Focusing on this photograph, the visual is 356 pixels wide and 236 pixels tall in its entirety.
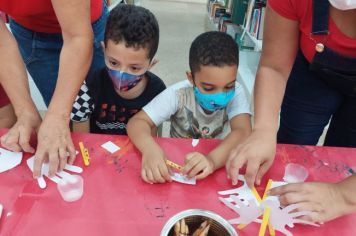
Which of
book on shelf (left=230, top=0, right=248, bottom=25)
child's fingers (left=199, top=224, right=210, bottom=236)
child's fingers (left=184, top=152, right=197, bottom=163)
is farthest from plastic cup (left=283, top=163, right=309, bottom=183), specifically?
book on shelf (left=230, top=0, right=248, bottom=25)

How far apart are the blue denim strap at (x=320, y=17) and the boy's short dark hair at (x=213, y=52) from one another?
0.25 metres

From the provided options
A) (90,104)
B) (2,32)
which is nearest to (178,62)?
(90,104)

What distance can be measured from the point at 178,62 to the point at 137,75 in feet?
7.28

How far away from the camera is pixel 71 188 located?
0.72 metres

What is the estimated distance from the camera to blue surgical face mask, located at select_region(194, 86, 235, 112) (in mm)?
1016

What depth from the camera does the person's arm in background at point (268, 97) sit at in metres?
0.74

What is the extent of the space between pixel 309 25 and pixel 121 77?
1.95ft

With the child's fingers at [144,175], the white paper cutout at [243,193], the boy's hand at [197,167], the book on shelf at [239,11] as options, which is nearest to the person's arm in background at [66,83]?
the child's fingers at [144,175]

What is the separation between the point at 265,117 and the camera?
0.83 meters

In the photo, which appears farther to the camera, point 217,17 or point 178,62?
point 217,17

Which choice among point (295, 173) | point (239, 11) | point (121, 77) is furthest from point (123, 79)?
point (239, 11)

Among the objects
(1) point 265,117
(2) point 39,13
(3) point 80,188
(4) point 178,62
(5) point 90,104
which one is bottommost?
(4) point 178,62

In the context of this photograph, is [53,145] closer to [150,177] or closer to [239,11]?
[150,177]

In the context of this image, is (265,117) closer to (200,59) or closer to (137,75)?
(200,59)
